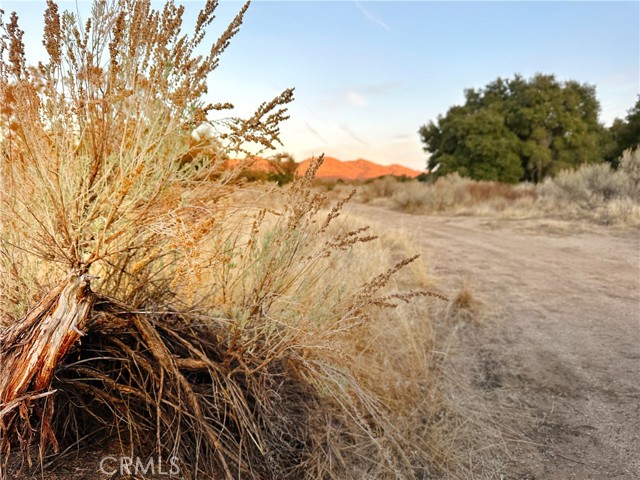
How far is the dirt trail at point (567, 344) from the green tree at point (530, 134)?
66.4ft

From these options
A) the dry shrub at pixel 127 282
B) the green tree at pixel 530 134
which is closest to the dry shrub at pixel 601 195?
the dry shrub at pixel 127 282

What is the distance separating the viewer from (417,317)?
4055 mm

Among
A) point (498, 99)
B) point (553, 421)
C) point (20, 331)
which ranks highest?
point (498, 99)

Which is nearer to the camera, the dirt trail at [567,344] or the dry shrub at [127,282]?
the dry shrub at [127,282]

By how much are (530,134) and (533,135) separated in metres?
0.39

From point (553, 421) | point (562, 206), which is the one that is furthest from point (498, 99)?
point (553, 421)

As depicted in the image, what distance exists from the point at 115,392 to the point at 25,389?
13.2 inches

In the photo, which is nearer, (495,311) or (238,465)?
(238,465)

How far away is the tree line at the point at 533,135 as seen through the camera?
90.3ft

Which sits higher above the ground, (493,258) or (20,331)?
(20,331)

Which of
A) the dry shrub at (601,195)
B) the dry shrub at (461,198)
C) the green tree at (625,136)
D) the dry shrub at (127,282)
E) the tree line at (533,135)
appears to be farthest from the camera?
the tree line at (533,135)

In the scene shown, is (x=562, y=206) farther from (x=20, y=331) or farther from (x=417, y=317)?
(x=20, y=331)

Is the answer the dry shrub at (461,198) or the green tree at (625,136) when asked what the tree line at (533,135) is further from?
the dry shrub at (461,198)

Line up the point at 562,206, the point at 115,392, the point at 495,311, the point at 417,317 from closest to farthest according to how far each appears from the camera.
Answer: the point at 115,392 → the point at 417,317 → the point at 495,311 → the point at 562,206
